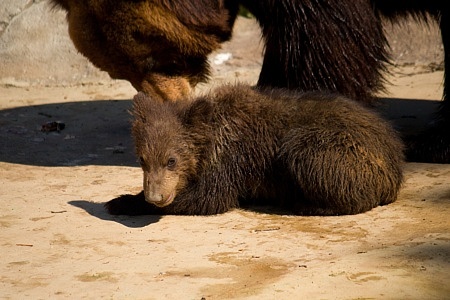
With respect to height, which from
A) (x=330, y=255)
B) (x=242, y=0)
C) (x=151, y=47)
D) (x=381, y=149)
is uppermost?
(x=242, y=0)

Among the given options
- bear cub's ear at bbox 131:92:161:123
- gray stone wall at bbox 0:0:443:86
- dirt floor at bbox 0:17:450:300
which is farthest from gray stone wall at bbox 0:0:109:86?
bear cub's ear at bbox 131:92:161:123

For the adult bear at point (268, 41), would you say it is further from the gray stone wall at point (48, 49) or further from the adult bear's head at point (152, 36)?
the gray stone wall at point (48, 49)

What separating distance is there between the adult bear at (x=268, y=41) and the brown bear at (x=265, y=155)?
2.01ft

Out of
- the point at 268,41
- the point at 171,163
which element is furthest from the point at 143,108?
the point at 268,41

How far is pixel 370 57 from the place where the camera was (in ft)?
20.6

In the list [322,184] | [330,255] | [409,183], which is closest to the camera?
[330,255]

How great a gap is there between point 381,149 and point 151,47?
1988 millimetres

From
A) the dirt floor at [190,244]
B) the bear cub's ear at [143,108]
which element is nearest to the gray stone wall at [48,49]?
the dirt floor at [190,244]

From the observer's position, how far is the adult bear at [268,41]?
6.18 meters

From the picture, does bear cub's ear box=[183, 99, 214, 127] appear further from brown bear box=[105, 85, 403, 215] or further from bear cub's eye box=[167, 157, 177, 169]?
bear cub's eye box=[167, 157, 177, 169]

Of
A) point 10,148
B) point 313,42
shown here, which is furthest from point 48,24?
point 313,42

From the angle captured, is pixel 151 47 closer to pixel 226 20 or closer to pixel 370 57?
pixel 226 20

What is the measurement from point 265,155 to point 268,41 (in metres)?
1.18

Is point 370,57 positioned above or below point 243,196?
above
